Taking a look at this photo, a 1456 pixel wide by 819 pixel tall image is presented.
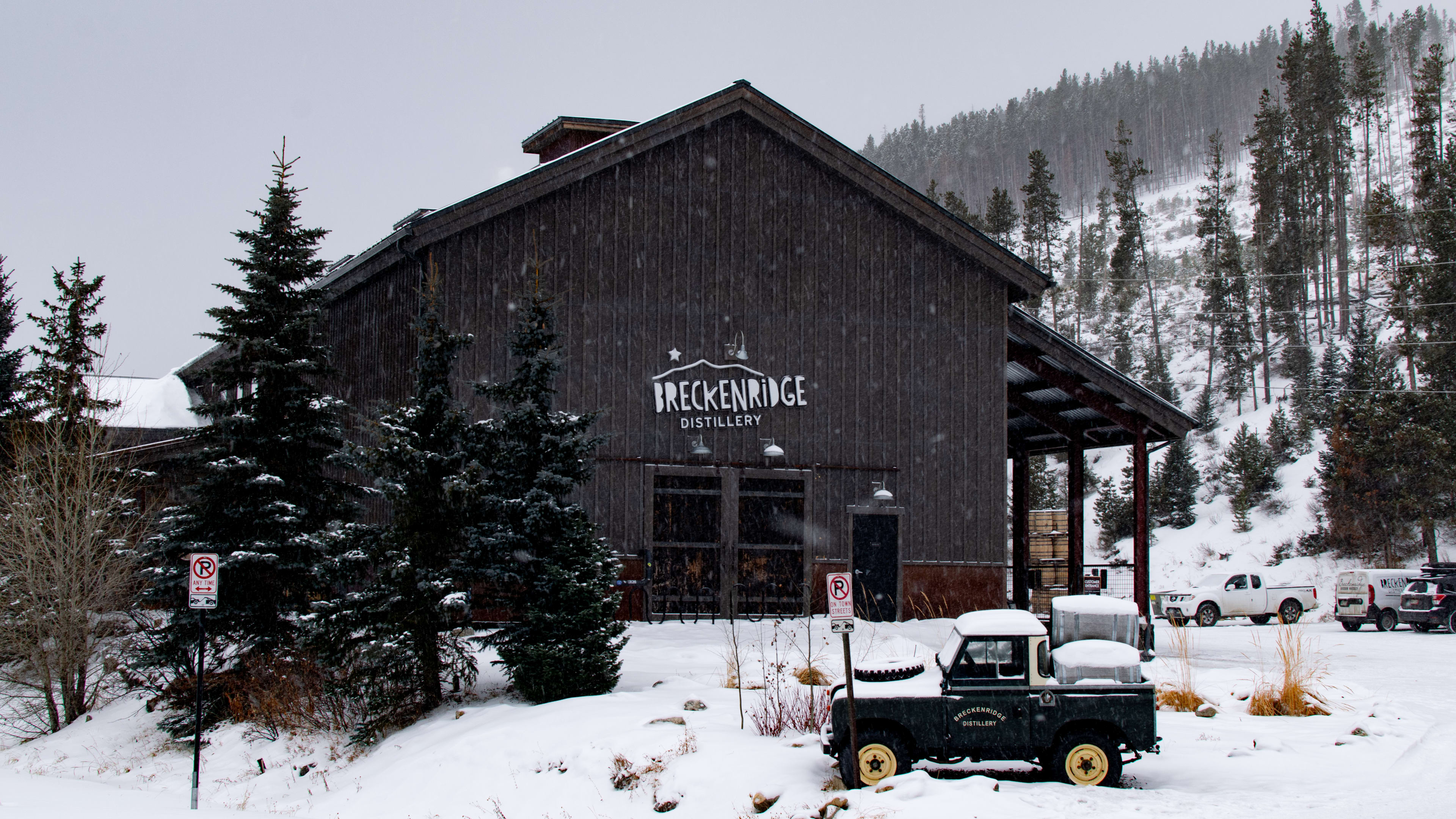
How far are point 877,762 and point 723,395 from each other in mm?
10690

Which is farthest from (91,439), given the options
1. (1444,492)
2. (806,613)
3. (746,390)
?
(1444,492)

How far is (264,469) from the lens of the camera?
16.5m

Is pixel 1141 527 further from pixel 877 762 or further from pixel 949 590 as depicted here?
pixel 877 762

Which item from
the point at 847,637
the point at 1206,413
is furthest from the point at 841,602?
the point at 1206,413

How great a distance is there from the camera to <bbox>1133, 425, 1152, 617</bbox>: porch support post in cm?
2020

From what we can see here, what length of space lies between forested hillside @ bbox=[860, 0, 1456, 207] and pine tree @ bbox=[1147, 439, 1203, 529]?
82.8 m

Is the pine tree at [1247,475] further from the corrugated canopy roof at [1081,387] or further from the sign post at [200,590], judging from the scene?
the sign post at [200,590]

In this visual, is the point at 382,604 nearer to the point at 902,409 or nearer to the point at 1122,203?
the point at 902,409

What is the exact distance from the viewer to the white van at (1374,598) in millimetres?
26734

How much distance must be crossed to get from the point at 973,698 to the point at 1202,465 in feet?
150

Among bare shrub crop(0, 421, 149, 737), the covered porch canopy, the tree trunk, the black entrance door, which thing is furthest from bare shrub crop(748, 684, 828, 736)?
bare shrub crop(0, 421, 149, 737)

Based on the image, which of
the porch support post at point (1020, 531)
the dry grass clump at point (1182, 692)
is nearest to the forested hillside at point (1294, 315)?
the porch support post at point (1020, 531)

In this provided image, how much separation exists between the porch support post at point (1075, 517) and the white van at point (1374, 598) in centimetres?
822

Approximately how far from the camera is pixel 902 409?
67.2 ft
